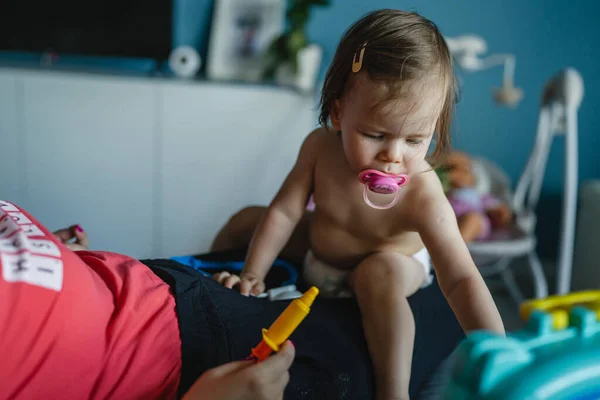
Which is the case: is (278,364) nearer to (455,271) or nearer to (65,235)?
(455,271)

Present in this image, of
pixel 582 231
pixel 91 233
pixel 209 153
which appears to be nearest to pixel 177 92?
pixel 209 153

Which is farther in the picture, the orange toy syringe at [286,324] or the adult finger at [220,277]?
the adult finger at [220,277]

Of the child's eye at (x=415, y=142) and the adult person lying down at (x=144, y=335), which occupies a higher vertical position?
the child's eye at (x=415, y=142)

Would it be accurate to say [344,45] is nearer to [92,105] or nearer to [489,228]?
[489,228]

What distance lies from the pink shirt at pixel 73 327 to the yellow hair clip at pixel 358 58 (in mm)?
350

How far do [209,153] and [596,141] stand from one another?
141cm

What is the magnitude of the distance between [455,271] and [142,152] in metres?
1.36

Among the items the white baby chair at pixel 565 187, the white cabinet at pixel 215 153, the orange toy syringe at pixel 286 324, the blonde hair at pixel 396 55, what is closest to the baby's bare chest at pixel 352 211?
the blonde hair at pixel 396 55

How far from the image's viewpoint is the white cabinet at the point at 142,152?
1.74 m

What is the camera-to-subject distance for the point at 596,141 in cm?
218

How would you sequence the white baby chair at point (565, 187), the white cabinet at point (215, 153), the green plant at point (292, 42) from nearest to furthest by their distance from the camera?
the white baby chair at point (565, 187)
the white cabinet at point (215, 153)
the green plant at point (292, 42)

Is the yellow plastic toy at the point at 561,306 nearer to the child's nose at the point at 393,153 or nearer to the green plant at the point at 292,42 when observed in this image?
the child's nose at the point at 393,153

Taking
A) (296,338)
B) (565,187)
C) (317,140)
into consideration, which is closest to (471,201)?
→ (565,187)

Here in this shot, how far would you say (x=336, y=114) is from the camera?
0.80 metres
